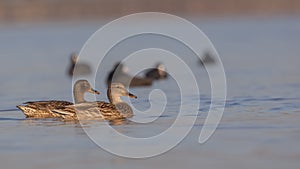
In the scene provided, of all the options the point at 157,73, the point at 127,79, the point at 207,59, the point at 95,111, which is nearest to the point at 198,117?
the point at 95,111

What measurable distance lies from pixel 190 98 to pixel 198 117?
2.18 meters

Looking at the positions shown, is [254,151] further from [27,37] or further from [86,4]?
[86,4]

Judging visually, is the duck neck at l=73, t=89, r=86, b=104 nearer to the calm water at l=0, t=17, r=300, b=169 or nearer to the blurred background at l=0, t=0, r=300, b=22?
the calm water at l=0, t=17, r=300, b=169

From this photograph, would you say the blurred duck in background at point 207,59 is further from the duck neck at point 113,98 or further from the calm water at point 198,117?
the duck neck at point 113,98

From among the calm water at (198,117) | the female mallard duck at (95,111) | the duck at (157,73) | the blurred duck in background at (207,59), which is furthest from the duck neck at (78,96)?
the blurred duck in background at (207,59)

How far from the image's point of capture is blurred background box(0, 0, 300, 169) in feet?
29.4

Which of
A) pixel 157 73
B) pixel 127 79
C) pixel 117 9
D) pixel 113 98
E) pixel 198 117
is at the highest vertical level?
pixel 117 9

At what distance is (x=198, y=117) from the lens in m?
11.7

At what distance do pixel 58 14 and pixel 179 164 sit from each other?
3384 cm

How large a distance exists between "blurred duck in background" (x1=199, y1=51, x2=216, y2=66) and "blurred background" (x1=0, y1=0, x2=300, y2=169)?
16 cm

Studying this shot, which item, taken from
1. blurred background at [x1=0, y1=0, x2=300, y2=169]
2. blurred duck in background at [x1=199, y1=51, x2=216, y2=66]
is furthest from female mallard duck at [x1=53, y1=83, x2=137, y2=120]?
blurred duck in background at [x1=199, y1=51, x2=216, y2=66]

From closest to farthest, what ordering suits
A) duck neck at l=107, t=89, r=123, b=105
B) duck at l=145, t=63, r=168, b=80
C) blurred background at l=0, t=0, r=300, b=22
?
duck neck at l=107, t=89, r=123, b=105 → duck at l=145, t=63, r=168, b=80 → blurred background at l=0, t=0, r=300, b=22

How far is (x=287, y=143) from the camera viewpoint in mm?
9352

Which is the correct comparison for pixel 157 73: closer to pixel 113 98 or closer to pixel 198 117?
pixel 113 98
